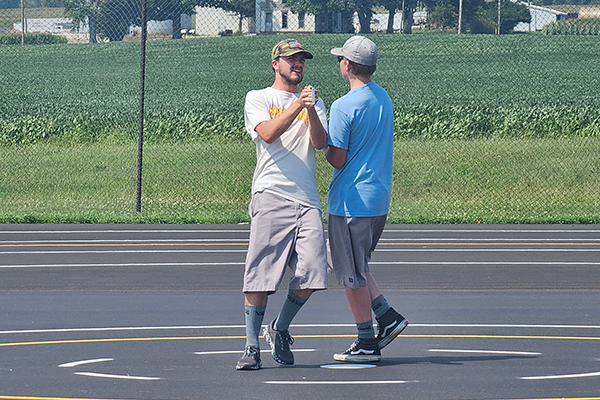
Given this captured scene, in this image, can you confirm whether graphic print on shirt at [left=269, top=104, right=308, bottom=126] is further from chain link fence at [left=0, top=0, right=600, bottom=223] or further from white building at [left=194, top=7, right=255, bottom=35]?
white building at [left=194, top=7, right=255, bottom=35]

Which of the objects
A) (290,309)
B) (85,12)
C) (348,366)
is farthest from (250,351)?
(85,12)

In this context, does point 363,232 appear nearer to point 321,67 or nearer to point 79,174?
point 79,174

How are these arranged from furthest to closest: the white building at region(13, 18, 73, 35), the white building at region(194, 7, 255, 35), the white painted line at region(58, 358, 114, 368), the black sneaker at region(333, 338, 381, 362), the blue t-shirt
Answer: the white building at region(13, 18, 73, 35), the white building at region(194, 7, 255, 35), the black sneaker at region(333, 338, 381, 362), the white painted line at region(58, 358, 114, 368), the blue t-shirt

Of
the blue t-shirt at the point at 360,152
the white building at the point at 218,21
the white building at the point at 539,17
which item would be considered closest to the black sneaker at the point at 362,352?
the blue t-shirt at the point at 360,152

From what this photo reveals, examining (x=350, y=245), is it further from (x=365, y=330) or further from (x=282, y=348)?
(x=282, y=348)

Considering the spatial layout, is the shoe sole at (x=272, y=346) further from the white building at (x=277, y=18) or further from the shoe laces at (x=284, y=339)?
the white building at (x=277, y=18)

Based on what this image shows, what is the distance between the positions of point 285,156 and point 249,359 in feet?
4.07

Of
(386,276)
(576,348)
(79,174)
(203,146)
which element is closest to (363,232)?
(576,348)

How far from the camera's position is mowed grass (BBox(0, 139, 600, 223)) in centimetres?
1519

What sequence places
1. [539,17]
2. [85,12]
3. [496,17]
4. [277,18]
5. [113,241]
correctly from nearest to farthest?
[113,241], [85,12], [277,18], [496,17], [539,17]

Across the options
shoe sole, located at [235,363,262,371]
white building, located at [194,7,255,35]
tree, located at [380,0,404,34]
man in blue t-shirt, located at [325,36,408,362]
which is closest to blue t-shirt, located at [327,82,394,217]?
man in blue t-shirt, located at [325,36,408,362]

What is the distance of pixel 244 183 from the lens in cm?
1769

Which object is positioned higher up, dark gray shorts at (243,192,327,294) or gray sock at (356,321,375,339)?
dark gray shorts at (243,192,327,294)

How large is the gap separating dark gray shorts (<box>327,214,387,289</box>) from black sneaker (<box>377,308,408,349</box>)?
1.03 ft
